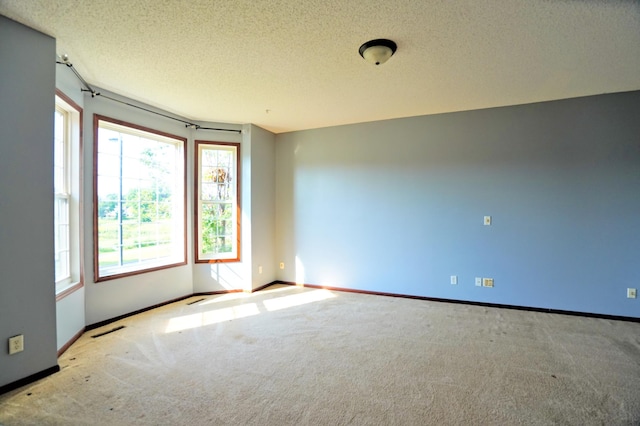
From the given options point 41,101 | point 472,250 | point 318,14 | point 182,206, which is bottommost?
point 472,250

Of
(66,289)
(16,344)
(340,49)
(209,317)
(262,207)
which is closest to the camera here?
(16,344)

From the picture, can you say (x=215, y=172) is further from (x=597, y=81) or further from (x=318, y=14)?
(x=597, y=81)

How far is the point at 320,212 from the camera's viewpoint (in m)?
4.86

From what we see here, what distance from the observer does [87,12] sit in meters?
2.00

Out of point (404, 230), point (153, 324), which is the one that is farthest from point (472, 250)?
point (153, 324)

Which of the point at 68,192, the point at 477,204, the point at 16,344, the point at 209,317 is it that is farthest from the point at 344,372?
the point at 68,192

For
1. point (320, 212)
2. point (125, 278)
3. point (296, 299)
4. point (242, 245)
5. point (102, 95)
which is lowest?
point (296, 299)

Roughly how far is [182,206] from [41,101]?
209 centimetres

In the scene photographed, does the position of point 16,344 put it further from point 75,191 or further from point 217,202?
point 217,202

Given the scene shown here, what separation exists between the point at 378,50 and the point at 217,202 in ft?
10.5

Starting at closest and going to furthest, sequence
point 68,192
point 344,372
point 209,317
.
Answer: point 344,372 → point 68,192 → point 209,317

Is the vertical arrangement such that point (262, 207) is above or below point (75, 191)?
below

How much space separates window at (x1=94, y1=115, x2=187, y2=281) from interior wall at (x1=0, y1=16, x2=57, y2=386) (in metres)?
0.95

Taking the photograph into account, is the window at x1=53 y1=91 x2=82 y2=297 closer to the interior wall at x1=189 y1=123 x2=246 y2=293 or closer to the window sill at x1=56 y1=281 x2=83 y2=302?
the window sill at x1=56 y1=281 x2=83 y2=302
